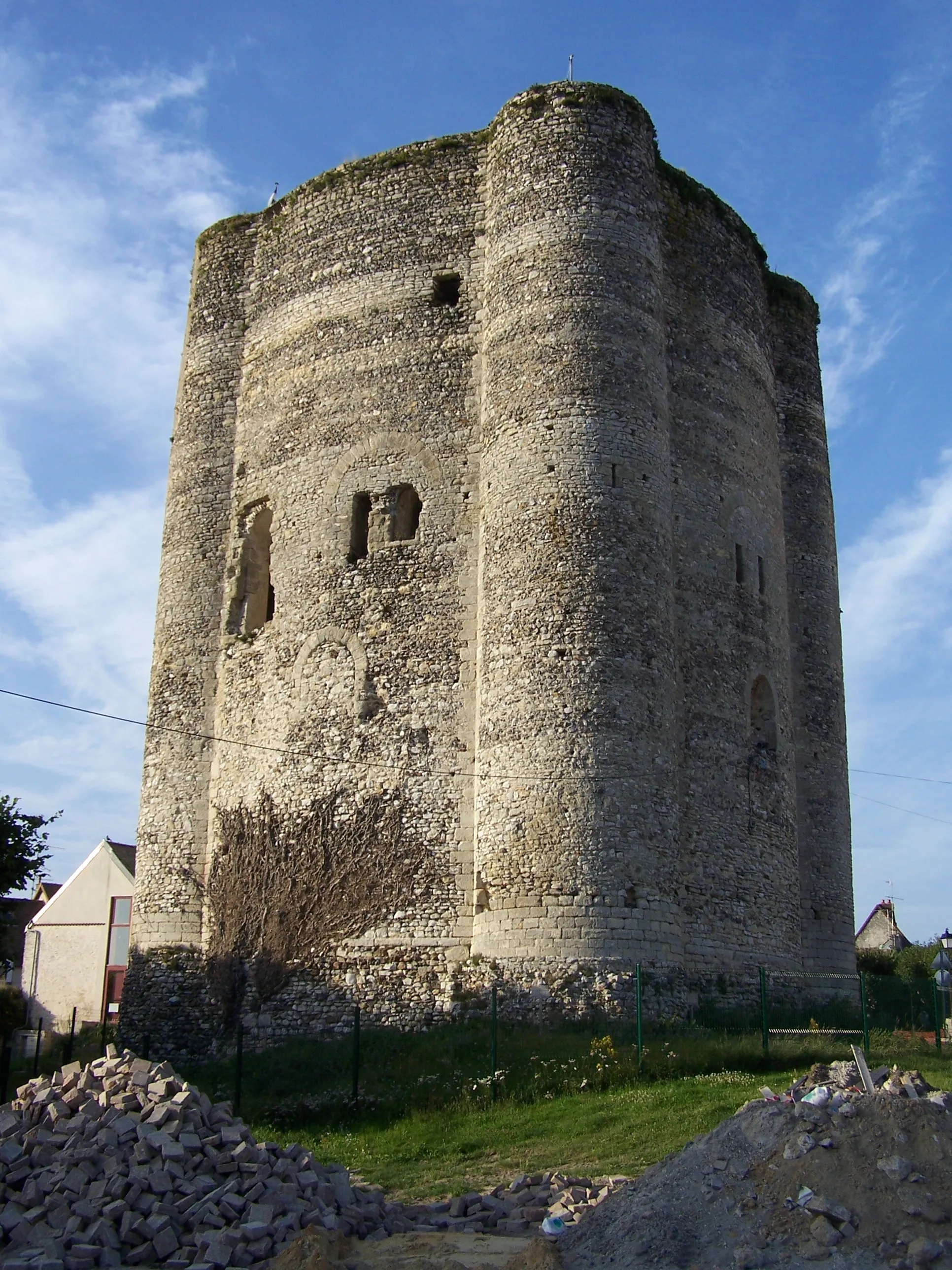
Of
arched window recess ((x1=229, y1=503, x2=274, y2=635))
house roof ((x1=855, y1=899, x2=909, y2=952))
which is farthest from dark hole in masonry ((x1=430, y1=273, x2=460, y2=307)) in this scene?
house roof ((x1=855, y1=899, x2=909, y2=952))

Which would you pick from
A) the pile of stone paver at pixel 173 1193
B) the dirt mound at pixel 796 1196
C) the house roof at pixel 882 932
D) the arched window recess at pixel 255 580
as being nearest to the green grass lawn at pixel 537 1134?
the pile of stone paver at pixel 173 1193

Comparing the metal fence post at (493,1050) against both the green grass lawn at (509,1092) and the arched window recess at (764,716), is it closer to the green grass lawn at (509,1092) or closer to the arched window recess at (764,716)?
the green grass lawn at (509,1092)

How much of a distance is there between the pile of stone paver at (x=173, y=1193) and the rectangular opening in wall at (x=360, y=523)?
11.2 metres

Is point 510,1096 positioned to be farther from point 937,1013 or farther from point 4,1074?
point 937,1013

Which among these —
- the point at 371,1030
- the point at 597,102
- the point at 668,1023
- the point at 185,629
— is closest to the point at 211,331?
the point at 185,629

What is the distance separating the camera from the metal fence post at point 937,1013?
58.6ft

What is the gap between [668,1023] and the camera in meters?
17.0

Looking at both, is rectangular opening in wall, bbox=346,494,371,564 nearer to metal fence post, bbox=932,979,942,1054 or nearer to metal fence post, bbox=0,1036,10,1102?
metal fence post, bbox=0,1036,10,1102

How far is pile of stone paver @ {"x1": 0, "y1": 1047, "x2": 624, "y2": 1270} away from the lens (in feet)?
30.5

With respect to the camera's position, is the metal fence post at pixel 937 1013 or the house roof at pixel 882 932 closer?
the metal fence post at pixel 937 1013

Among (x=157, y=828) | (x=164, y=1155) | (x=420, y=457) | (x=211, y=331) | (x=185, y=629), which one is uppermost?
(x=211, y=331)

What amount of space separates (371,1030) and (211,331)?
13619 mm

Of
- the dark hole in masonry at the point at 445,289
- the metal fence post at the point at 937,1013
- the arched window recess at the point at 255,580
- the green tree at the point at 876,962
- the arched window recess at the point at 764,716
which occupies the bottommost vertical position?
the metal fence post at the point at 937,1013

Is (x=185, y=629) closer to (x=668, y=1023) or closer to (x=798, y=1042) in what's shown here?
(x=668, y=1023)
